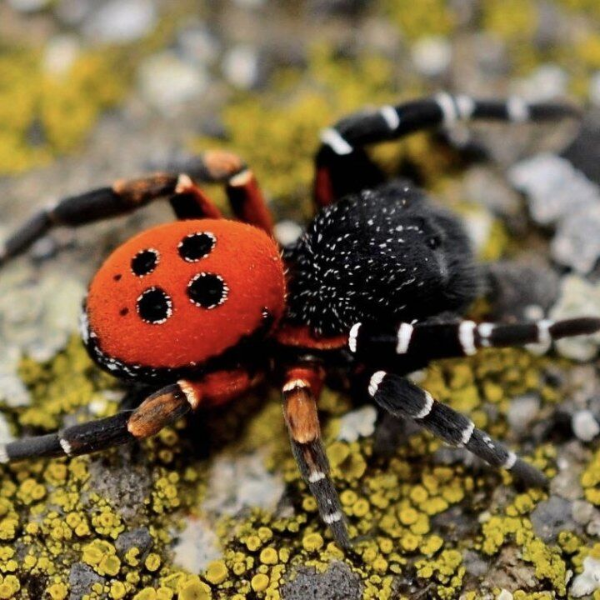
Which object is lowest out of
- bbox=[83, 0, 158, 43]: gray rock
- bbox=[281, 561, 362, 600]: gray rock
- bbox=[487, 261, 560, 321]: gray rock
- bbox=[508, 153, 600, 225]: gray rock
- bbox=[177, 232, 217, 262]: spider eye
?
bbox=[281, 561, 362, 600]: gray rock

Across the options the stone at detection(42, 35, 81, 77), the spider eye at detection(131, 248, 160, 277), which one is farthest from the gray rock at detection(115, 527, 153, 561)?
the stone at detection(42, 35, 81, 77)

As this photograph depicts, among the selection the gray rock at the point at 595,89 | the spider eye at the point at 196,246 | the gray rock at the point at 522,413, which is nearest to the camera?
the spider eye at the point at 196,246

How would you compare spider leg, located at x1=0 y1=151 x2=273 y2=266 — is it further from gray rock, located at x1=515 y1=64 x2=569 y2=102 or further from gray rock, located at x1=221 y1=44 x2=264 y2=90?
gray rock, located at x1=515 y1=64 x2=569 y2=102

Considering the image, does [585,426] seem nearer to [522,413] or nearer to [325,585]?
[522,413]

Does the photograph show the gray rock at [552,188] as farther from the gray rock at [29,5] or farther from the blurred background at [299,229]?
the gray rock at [29,5]

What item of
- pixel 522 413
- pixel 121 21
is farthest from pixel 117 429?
pixel 121 21

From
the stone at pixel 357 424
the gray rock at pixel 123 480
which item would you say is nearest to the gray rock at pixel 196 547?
the gray rock at pixel 123 480

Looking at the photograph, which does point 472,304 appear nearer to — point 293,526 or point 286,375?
point 286,375
